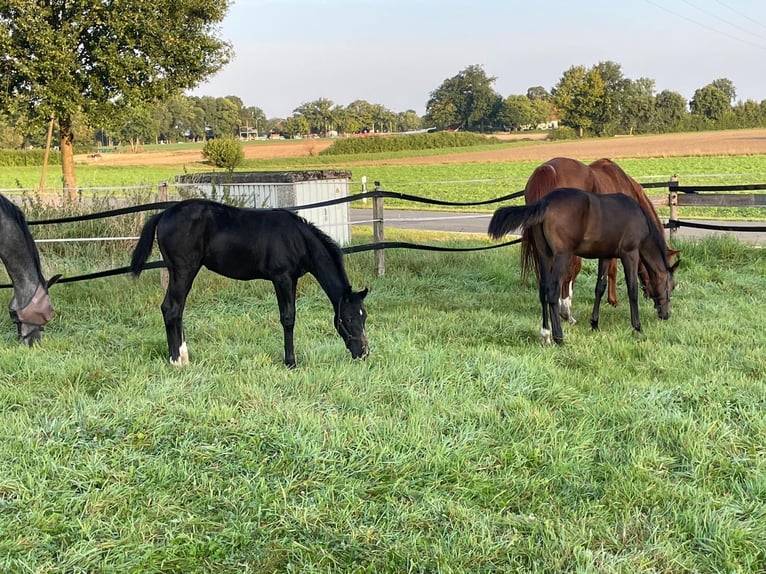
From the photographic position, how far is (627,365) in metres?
4.42

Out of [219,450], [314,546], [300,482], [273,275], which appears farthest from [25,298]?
[314,546]

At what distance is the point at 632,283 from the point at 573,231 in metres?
0.70

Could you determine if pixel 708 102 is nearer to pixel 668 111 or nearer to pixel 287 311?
pixel 668 111

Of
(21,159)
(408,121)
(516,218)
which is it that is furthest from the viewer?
(408,121)

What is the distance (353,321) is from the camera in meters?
4.38

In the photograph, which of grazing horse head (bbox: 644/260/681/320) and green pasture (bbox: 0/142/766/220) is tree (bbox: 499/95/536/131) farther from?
grazing horse head (bbox: 644/260/681/320)

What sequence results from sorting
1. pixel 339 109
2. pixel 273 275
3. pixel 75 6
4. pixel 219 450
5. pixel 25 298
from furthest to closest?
1. pixel 339 109
2. pixel 75 6
3. pixel 25 298
4. pixel 273 275
5. pixel 219 450

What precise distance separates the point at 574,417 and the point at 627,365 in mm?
1102

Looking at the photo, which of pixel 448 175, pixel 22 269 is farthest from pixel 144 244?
pixel 448 175

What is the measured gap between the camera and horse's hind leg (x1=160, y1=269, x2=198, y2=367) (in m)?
4.38

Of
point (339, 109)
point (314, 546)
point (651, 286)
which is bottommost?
point (314, 546)

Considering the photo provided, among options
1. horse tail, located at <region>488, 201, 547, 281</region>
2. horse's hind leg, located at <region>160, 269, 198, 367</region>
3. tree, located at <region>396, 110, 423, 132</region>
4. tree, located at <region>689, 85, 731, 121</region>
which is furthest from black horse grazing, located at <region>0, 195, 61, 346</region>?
tree, located at <region>396, 110, 423, 132</region>

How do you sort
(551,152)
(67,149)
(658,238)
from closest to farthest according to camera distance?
(658,238) < (67,149) < (551,152)

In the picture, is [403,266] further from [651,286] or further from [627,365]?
[627,365]
